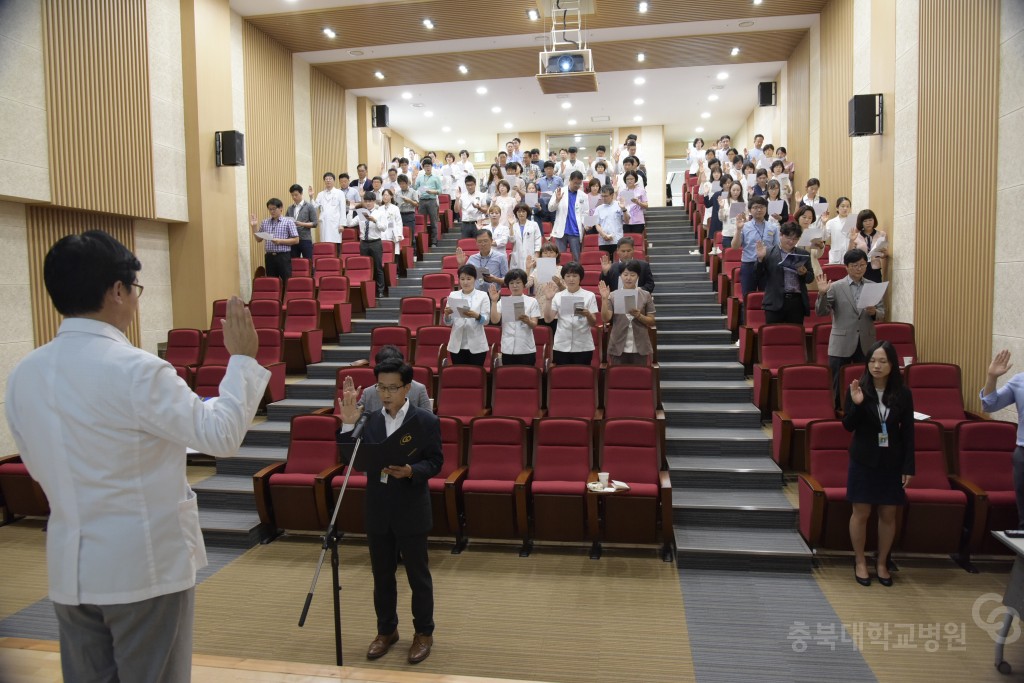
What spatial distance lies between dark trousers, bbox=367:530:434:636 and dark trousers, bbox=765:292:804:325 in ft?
14.4

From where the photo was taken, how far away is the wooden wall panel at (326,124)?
39.2 feet

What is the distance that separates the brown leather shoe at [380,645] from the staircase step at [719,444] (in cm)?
289

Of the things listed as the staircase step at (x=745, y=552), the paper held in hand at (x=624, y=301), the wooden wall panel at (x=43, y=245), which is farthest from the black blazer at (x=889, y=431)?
the wooden wall panel at (x=43, y=245)

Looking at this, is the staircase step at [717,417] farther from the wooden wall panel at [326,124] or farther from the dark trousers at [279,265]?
the wooden wall panel at [326,124]

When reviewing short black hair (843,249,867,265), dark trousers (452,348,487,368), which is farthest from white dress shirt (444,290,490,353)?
short black hair (843,249,867,265)

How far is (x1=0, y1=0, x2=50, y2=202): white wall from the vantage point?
5559mm

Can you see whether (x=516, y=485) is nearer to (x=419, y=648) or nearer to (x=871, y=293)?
(x=419, y=648)

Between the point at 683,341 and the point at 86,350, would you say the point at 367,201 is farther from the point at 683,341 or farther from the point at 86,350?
the point at 86,350

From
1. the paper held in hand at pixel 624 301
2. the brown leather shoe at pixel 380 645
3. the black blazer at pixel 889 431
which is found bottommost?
the brown leather shoe at pixel 380 645

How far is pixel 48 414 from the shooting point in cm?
139

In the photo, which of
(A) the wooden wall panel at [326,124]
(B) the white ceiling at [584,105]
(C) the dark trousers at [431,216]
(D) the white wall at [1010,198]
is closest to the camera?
(D) the white wall at [1010,198]

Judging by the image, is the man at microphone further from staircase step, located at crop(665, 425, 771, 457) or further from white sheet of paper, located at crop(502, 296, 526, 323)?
staircase step, located at crop(665, 425, 771, 457)

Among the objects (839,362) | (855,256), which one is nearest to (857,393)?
(839,362)

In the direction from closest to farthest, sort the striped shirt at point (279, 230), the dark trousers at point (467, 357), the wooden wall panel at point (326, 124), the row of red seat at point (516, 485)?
the row of red seat at point (516, 485), the dark trousers at point (467, 357), the striped shirt at point (279, 230), the wooden wall panel at point (326, 124)
